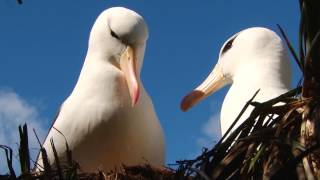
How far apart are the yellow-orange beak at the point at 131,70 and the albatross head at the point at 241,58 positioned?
3.22ft

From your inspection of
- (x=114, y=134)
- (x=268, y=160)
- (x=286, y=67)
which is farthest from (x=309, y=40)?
(x=286, y=67)

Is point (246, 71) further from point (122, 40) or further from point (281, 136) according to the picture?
point (281, 136)

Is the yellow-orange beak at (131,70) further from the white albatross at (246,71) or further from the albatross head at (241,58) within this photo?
the albatross head at (241,58)

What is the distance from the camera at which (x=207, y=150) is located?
2.97 meters

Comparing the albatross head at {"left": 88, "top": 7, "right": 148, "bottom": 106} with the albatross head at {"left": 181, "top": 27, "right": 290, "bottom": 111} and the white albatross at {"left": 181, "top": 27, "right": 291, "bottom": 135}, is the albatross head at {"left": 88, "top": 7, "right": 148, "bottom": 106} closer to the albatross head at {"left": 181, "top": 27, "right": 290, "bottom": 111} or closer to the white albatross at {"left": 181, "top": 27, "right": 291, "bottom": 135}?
the white albatross at {"left": 181, "top": 27, "right": 291, "bottom": 135}

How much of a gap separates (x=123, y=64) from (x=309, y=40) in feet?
9.36

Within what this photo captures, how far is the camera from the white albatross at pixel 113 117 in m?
5.01

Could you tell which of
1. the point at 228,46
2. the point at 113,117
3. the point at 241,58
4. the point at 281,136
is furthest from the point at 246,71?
the point at 281,136

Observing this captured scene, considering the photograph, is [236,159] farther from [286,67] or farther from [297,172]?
[286,67]

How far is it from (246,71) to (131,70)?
1.28 metres

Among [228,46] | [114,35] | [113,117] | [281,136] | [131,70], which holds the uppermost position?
[114,35]

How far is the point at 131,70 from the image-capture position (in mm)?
5469

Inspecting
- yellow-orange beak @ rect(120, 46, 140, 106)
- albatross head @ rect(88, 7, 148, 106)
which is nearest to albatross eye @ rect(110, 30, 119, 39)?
albatross head @ rect(88, 7, 148, 106)

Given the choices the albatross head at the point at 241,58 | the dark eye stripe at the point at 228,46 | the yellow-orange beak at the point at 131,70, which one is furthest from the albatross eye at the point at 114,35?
the dark eye stripe at the point at 228,46
